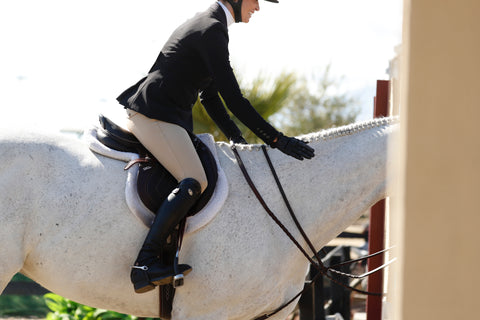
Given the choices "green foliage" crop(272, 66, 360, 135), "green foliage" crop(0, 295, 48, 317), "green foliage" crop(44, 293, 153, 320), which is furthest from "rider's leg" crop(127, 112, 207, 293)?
"green foliage" crop(272, 66, 360, 135)

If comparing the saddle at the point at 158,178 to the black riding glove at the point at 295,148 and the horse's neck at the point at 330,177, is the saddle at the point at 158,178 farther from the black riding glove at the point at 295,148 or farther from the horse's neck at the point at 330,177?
the black riding glove at the point at 295,148

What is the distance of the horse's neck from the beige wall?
Result: 8.80ft

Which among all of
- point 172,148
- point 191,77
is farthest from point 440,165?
point 191,77

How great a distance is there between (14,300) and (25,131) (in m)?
5.67

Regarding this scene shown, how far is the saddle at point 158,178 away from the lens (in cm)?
296

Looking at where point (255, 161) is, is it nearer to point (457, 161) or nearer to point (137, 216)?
point (137, 216)

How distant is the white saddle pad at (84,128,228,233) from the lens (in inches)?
115

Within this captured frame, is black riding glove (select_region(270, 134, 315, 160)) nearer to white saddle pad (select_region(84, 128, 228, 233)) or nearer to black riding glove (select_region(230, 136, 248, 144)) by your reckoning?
white saddle pad (select_region(84, 128, 228, 233))


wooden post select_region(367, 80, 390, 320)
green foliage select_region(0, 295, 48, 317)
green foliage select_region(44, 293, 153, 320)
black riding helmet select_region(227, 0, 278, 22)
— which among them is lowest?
green foliage select_region(0, 295, 48, 317)

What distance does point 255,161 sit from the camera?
325 centimetres

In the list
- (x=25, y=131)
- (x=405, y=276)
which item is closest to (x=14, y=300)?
(x=25, y=131)

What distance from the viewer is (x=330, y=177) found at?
10.6 ft

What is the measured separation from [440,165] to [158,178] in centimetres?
267

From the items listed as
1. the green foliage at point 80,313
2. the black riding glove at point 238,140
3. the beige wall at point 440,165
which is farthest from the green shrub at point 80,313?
the beige wall at point 440,165
